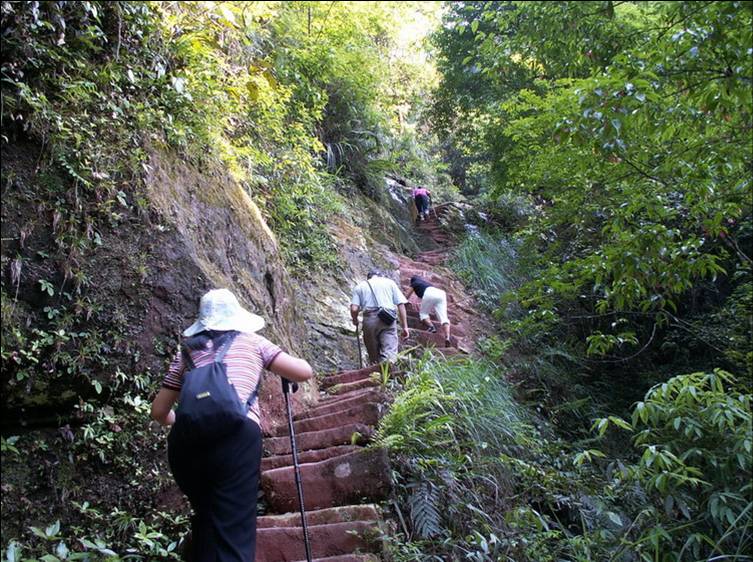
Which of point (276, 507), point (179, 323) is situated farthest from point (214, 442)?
point (179, 323)

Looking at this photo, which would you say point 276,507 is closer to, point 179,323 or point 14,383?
point 179,323

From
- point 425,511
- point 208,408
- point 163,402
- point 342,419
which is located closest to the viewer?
point 208,408

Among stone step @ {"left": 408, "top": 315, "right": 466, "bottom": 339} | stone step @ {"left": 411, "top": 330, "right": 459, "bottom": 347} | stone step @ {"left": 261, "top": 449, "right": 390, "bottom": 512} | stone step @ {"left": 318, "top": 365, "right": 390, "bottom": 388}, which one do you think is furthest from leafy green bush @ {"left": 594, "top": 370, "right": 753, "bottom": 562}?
stone step @ {"left": 408, "top": 315, "right": 466, "bottom": 339}

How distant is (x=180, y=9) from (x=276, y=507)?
5215 millimetres

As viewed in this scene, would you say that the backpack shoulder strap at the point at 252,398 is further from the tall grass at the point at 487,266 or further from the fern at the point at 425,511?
the tall grass at the point at 487,266

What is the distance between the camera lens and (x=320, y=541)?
3.67 meters

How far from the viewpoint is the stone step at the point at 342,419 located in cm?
490

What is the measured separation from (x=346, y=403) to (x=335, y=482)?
119cm

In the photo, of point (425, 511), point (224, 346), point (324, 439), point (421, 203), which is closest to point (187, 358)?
point (224, 346)

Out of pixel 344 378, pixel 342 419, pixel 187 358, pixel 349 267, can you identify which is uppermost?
pixel 349 267

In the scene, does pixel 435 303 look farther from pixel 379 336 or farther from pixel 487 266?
pixel 487 266

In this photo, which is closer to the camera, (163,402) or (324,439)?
(163,402)

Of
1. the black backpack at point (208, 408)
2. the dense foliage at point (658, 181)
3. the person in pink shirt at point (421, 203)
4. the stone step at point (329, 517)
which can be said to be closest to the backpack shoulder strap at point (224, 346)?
the black backpack at point (208, 408)

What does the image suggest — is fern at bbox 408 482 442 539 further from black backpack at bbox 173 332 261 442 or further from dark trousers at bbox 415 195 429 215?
dark trousers at bbox 415 195 429 215
